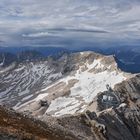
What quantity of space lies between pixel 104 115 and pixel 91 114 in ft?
99.1

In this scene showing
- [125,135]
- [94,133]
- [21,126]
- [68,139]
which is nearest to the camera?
[21,126]

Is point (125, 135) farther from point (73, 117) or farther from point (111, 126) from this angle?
point (73, 117)

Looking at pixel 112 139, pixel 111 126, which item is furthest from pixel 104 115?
pixel 112 139

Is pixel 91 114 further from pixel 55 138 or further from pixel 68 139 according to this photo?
pixel 55 138

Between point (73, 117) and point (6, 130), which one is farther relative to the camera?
point (73, 117)

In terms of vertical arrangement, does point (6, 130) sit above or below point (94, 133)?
above

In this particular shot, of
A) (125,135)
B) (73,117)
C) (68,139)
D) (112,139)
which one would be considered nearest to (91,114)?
(112,139)

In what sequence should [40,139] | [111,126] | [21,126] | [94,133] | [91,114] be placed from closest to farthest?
[40,139] → [21,126] → [94,133] → [91,114] → [111,126]

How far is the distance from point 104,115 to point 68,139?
117 m

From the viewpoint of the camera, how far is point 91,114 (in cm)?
15762

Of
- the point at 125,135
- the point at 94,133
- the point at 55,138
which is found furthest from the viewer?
the point at 125,135

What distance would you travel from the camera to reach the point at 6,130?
45781 millimetres

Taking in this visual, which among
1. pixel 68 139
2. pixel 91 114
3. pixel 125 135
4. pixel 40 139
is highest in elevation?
pixel 40 139

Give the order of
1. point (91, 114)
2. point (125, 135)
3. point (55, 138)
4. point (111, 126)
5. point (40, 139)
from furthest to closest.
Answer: point (125, 135)
point (111, 126)
point (91, 114)
point (55, 138)
point (40, 139)
